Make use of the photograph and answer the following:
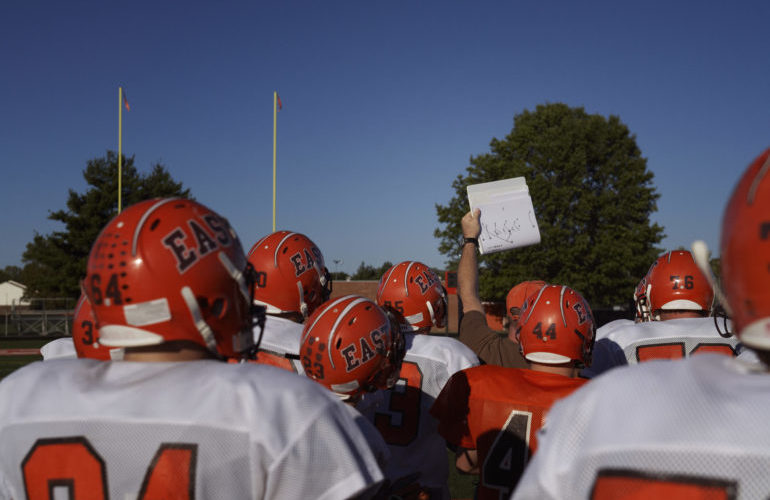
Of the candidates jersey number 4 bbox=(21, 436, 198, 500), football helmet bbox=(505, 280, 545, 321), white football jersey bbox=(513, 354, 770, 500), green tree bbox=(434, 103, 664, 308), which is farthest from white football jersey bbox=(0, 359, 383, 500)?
green tree bbox=(434, 103, 664, 308)

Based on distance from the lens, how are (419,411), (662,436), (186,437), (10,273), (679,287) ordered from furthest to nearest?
(10,273), (679,287), (419,411), (186,437), (662,436)

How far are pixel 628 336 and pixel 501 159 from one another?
96.1 feet

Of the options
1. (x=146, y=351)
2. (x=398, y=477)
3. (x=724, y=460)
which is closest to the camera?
(x=724, y=460)

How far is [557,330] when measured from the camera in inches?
124

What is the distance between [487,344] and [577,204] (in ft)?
93.3

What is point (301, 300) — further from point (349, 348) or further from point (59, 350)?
point (59, 350)

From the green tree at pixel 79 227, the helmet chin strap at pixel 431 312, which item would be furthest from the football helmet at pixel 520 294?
the green tree at pixel 79 227

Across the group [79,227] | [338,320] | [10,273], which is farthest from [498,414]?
[10,273]

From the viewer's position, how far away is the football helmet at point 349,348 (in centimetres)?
311

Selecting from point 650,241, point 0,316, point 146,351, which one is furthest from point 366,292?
point 146,351

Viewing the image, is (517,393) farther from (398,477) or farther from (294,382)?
(294,382)

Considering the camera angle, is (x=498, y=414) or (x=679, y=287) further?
(x=679, y=287)

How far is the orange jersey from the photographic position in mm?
2910

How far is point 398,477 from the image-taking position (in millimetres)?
3732
